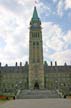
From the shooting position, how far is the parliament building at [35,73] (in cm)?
10000

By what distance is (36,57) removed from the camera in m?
101

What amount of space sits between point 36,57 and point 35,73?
6.25m

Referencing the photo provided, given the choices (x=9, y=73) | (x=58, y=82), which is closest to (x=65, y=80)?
(x=58, y=82)

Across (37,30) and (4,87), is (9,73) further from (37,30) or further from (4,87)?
(37,30)

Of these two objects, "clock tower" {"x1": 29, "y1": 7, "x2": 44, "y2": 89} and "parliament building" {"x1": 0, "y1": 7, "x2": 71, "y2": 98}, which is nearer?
"clock tower" {"x1": 29, "y1": 7, "x2": 44, "y2": 89}

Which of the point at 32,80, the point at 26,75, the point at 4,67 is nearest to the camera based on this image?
the point at 32,80

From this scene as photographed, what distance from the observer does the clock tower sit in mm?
99062

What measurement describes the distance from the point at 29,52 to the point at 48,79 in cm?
1595

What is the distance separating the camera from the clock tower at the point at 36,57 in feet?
325

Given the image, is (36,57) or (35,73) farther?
(36,57)

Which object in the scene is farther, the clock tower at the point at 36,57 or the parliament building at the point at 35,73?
the parliament building at the point at 35,73

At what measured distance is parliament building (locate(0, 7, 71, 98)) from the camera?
10000 centimetres

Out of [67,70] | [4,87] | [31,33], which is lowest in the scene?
[4,87]

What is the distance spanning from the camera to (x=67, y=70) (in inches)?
4483
